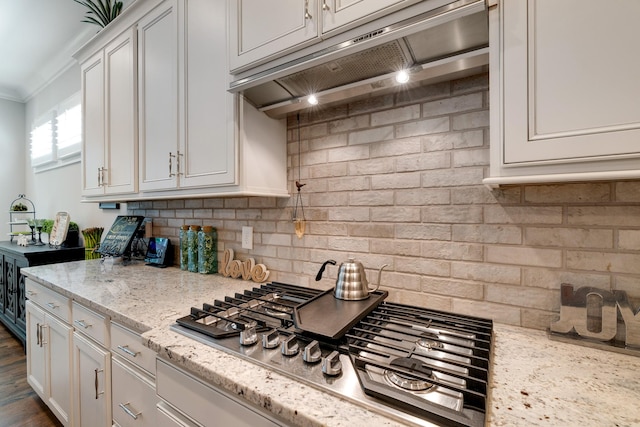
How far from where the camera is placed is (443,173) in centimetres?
117

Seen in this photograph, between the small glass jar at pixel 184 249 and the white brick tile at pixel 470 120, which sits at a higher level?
the white brick tile at pixel 470 120

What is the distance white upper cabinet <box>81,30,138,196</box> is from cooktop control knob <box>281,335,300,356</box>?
5.39 ft

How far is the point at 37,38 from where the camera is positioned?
10.5ft

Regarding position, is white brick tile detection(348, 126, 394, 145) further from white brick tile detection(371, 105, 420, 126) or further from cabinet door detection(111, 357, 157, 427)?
cabinet door detection(111, 357, 157, 427)

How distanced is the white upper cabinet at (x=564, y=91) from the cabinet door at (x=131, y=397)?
139 centimetres

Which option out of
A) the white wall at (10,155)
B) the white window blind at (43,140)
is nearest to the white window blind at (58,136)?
the white window blind at (43,140)

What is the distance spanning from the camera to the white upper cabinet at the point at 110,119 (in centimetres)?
196

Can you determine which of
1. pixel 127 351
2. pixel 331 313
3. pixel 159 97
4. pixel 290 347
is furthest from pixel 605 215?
pixel 159 97

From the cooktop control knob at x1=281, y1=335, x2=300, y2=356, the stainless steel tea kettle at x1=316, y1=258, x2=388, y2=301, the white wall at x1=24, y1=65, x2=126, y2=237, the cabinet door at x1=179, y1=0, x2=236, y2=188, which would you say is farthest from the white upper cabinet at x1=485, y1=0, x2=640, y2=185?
the white wall at x1=24, y1=65, x2=126, y2=237

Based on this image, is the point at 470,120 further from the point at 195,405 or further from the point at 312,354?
the point at 195,405

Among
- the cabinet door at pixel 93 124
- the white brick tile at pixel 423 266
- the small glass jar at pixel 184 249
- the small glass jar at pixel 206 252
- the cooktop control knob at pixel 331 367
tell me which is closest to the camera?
the cooktop control knob at pixel 331 367

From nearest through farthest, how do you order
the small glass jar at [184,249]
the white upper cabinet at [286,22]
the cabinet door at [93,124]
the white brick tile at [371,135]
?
the white upper cabinet at [286,22]
the white brick tile at [371,135]
the small glass jar at [184,249]
the cabinet door at [93,124]

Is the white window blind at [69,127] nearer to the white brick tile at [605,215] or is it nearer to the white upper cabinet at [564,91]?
the white upper cabinet at [564,91]

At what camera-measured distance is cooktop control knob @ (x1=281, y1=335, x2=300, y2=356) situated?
0.82 m
